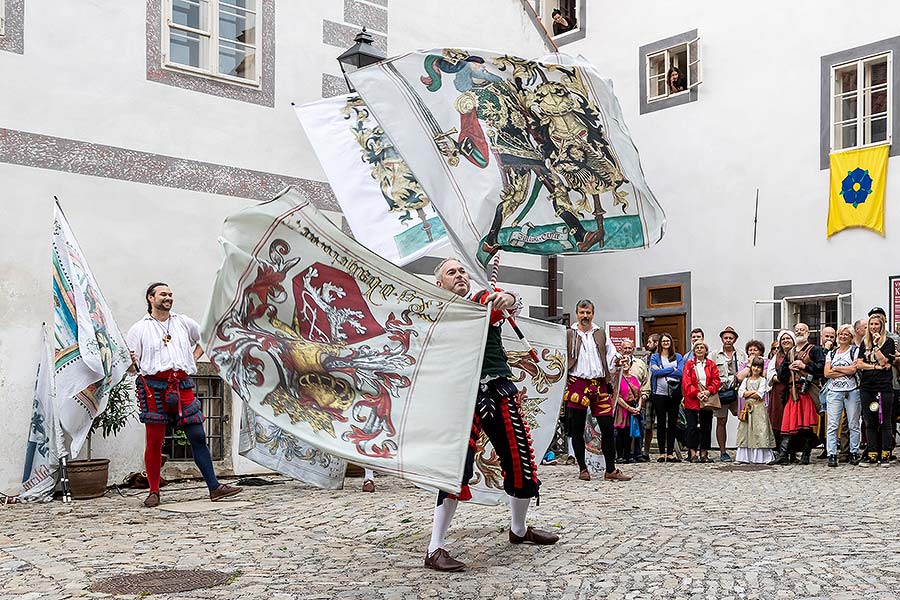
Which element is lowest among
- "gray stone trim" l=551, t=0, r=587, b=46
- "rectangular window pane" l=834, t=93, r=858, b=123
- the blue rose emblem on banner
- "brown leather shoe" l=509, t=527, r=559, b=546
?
"brown leather shoe" l=509, t=527, r=559, b=546

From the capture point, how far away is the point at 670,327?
60.4ft

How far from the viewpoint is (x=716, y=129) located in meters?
17.7

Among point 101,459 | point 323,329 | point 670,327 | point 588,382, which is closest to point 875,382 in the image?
point 588,382

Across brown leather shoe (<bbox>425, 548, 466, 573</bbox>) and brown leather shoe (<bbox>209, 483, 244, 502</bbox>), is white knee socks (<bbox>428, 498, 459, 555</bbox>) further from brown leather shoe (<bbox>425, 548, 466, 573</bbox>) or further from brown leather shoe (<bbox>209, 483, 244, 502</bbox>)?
brown leather shoe (<bbox>209, 483, 244, 502</bbox>)

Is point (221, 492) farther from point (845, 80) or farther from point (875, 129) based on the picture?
point (845, 80)

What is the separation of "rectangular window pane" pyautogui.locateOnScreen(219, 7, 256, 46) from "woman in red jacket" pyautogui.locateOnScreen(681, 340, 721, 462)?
22.0 ft

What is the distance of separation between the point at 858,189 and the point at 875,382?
171 inches

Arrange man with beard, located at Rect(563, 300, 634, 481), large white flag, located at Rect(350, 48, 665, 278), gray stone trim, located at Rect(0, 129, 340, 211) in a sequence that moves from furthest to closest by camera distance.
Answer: man with beard, located at Rect(563, 300, 634, 481) → gray stone trim, located at Rect(0, 129, 340, 211) → large white flag, located at Rect(350, 48, 665, 278)

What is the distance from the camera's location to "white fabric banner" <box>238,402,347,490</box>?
22.5ft

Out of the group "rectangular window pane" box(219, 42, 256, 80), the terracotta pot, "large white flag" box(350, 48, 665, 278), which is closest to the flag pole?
"large white flag" box(350, 48, 665, 278)

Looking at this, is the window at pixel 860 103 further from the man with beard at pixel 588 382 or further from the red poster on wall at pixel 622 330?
the man with beard at pixel 588 382

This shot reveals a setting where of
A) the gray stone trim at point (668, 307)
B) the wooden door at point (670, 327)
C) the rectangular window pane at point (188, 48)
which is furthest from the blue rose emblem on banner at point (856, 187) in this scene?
the rectangular window pane at point (188, 48)

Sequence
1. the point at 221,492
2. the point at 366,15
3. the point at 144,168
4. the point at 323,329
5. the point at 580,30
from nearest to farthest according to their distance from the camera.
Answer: the point at 323,329 < the point at 221,492 < the point at 144,168 < the point at 366,15 < the point at 580,30

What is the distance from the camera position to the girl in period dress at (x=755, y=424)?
13258 millimetres
